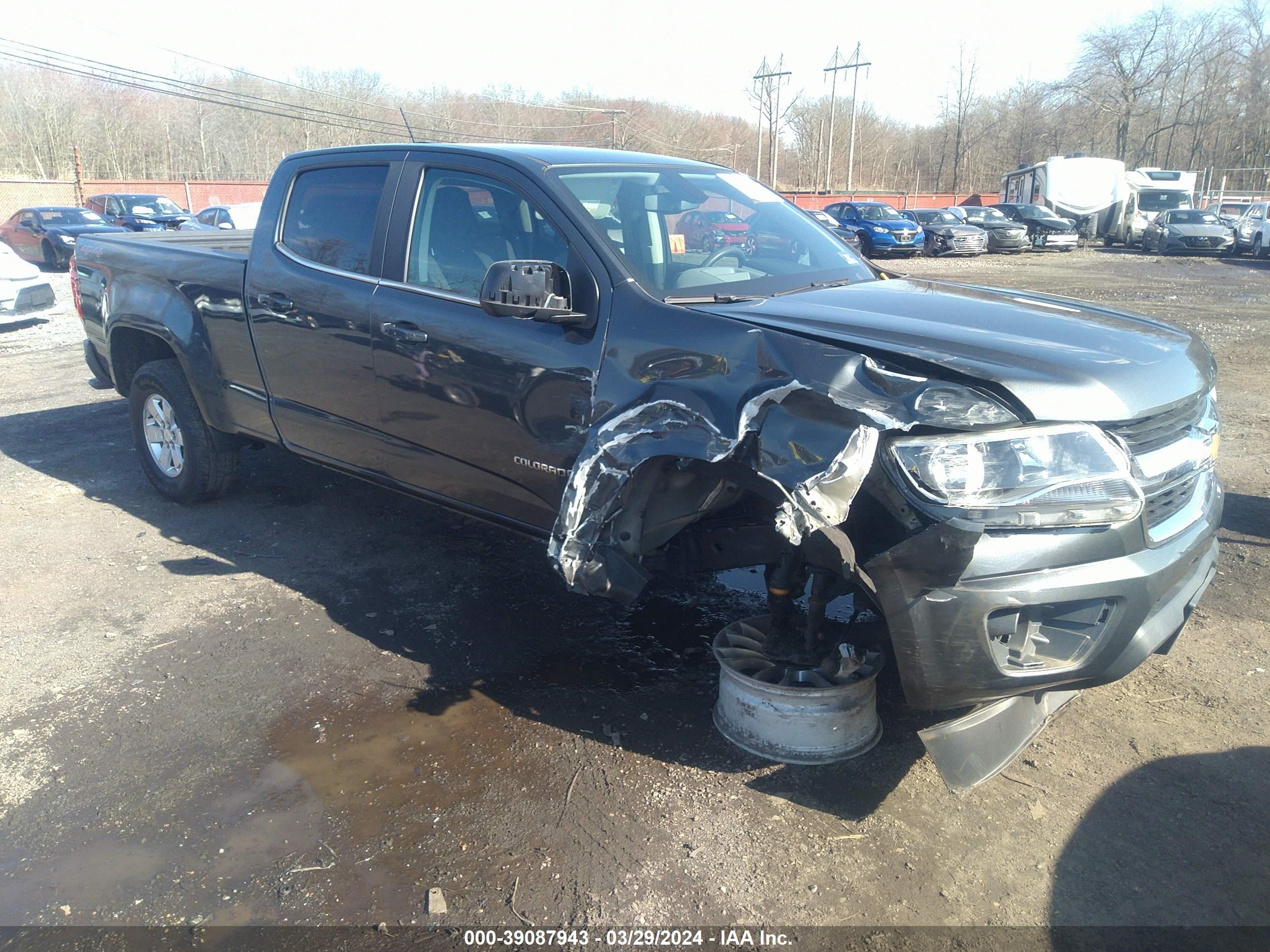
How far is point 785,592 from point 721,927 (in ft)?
3.57

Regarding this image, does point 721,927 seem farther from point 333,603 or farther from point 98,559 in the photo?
point 98,559

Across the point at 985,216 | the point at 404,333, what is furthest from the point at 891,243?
the point at 404,333

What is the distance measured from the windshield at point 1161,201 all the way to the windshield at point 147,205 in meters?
31.7

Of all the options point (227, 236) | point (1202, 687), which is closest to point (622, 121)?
point (227, 236)

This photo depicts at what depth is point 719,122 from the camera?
64125 millimetres

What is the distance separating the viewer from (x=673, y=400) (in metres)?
2.88

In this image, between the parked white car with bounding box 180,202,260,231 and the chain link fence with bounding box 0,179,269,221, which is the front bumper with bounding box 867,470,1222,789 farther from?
the chain link fence with bounding box 0,179,269,221

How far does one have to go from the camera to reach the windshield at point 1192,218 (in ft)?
90.6

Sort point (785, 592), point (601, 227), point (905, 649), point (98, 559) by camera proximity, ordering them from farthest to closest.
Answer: point (98, 559)
point (601, 227)
point (785, 592)
point (905, 649)

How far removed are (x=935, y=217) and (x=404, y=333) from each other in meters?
28.6

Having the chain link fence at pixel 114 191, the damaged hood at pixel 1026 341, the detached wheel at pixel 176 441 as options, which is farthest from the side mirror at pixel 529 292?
the chain link fence at pixel 114 191

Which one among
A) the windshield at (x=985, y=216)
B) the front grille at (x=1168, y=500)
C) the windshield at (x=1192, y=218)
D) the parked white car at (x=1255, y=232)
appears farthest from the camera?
the windshield at (x=985, y=216)

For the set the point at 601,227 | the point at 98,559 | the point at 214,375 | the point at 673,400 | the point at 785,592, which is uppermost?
the point at 601,227

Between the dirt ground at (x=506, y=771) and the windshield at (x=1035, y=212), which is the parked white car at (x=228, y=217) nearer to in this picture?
the dirt ground at (x=506, y=771)
